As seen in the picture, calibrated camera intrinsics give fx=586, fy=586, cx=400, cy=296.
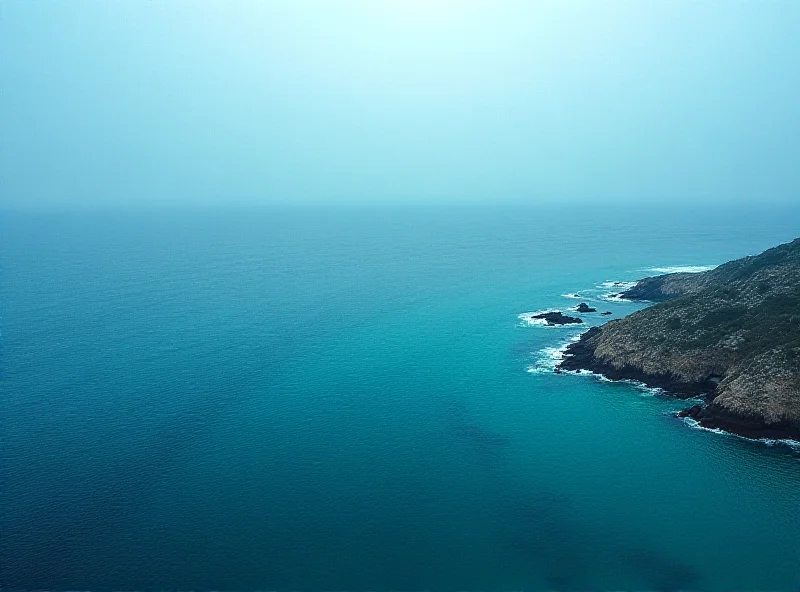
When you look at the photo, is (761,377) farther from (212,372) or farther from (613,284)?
(613,284)

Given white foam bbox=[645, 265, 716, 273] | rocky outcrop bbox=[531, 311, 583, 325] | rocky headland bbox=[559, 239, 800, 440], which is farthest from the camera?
white foam bbox=[645, 265, 716, 273]

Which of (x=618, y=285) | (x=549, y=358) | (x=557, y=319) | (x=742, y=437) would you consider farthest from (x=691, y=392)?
(x=618, y=285)

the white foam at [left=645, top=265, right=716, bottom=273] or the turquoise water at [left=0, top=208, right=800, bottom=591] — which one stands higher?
the white foam at [left=645, top=265, right=716, bottom=273]

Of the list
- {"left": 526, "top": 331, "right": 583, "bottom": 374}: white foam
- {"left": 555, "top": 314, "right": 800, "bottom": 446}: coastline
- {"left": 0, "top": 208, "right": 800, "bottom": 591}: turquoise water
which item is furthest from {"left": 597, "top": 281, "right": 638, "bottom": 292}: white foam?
{"left": 526, "top": 331, "right": 583, "bottom": 374}: white foam

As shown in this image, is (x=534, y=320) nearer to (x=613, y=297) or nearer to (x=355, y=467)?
(x=613, y=297)

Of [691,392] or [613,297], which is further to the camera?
[613,297]

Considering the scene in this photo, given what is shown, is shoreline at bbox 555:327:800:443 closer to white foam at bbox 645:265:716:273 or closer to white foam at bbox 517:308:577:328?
white foam at bbox 517:308:577:328

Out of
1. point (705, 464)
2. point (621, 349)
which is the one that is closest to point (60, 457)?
point (705, 464)
